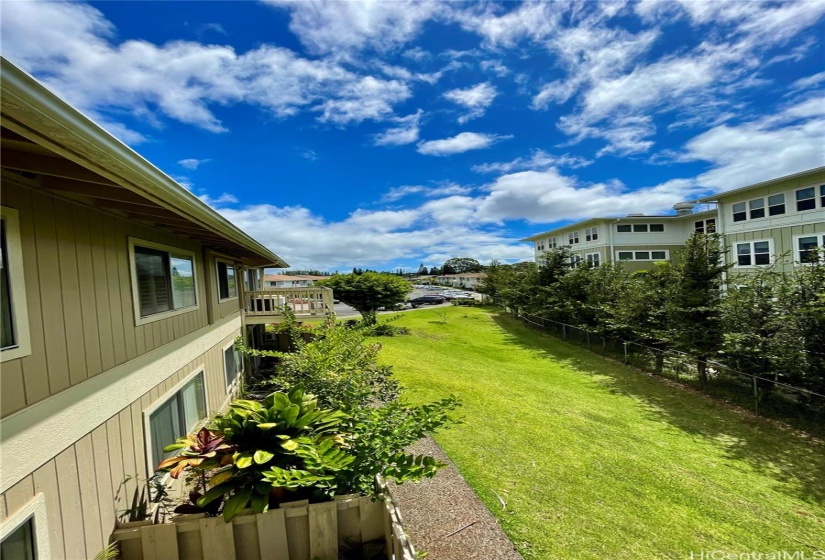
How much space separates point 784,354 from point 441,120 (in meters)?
14.2

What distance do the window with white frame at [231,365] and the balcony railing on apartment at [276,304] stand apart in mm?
1431

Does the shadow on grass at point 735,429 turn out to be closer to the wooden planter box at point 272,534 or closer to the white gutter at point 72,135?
the wooden planter box at point 272,534

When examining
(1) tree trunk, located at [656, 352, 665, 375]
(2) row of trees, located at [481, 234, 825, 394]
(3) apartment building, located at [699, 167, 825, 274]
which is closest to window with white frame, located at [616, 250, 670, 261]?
(3) apartment building, located at [699, 167, 825, 274]

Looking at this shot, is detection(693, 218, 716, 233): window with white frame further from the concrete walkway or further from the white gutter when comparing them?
the white gutter

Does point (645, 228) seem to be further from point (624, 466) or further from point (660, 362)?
point (624, 466)

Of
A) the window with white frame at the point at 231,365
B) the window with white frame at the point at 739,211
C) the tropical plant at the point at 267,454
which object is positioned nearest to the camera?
the tropical plant at the point at 267,454

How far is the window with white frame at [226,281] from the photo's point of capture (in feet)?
27.7

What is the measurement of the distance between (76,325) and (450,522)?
411 cm

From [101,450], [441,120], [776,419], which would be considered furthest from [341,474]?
[441,120]

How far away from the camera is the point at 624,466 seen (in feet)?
18.5

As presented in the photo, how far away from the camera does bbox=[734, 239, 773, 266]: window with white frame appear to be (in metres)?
16.6

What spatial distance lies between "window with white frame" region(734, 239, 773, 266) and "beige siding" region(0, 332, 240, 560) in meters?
23.3

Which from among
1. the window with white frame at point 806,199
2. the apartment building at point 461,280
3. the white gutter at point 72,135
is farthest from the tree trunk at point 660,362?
the apartment building at point 461,280

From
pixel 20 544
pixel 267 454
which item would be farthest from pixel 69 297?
pixel 267 454
